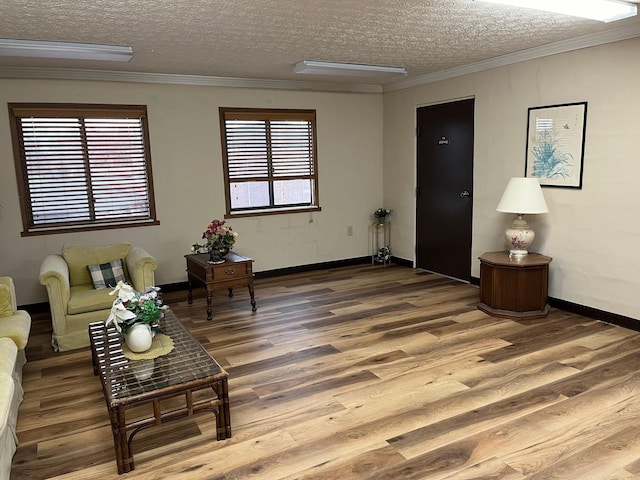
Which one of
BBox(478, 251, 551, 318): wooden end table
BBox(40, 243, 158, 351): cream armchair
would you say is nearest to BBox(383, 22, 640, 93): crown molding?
BBox(478, 251, 551, 318): wooden end table

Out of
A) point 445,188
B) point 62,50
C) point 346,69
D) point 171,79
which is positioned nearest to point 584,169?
point 445,188

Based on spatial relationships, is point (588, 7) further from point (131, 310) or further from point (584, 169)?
point (131, 310)

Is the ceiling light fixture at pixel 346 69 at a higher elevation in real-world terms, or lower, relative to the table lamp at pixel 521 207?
higher

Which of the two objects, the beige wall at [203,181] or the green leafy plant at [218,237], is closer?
the green leafy plant at [218,237]

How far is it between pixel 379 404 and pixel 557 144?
2962mm

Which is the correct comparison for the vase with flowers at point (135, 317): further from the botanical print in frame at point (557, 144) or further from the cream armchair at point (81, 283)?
the botanical print in frame at point (557, 144)

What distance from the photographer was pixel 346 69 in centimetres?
505

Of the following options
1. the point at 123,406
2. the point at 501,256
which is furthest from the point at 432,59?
the point at 123,406

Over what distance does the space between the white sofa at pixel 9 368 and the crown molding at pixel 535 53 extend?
4.64 meters

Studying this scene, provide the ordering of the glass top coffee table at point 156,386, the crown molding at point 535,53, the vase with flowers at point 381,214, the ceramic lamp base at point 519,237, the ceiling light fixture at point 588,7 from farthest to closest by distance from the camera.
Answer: the vase with flowers at point 381,214 → the ceramic lamp base at point 519,237 → the crown molding at point 535,53 → the ceiling light fixture at point 588,7 → the glass top coffee table at point 156,386

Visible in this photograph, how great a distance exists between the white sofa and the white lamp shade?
3.87 meters

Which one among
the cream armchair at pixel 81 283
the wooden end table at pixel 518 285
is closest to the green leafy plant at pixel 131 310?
the cream armchair at pixel 81 283

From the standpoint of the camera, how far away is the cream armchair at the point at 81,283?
3.93m

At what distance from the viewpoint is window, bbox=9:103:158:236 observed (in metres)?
4.89
